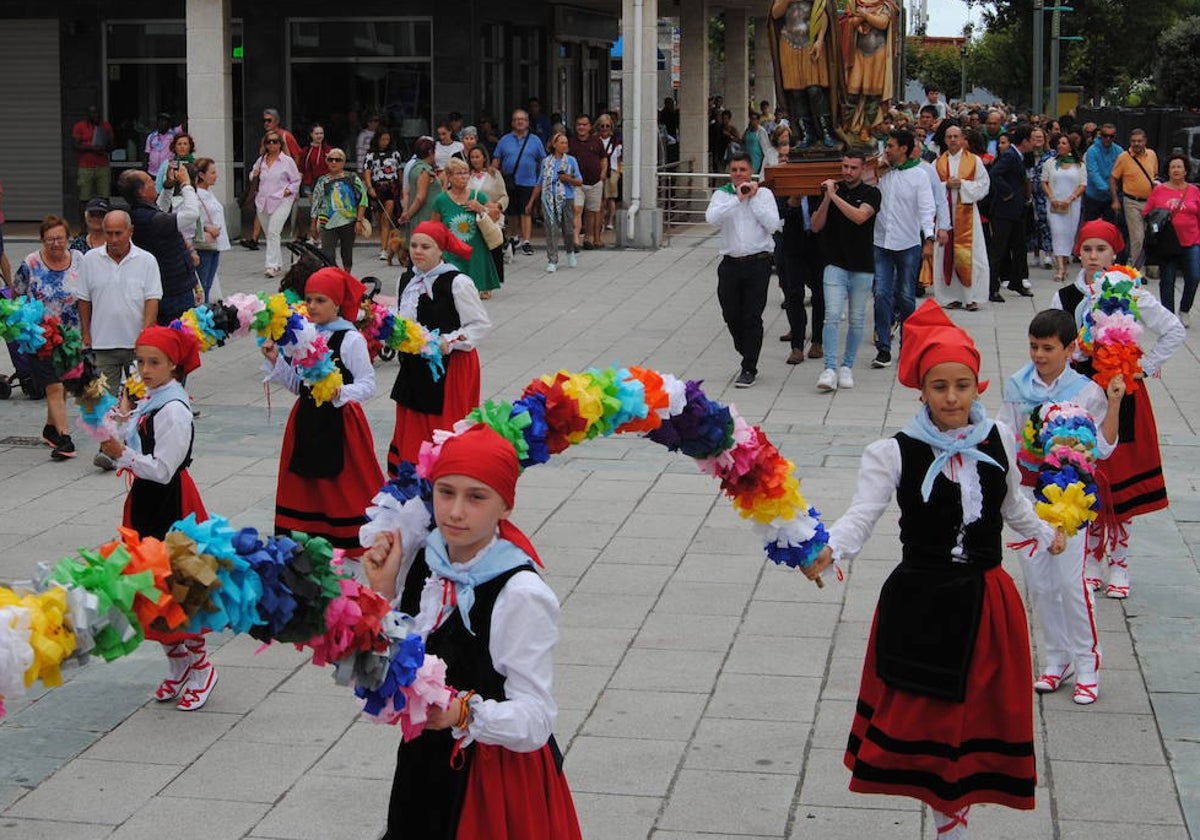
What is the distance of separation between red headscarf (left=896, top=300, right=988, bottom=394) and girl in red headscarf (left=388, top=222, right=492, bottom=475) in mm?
4373

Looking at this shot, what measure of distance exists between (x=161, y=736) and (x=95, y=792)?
1.91 feet

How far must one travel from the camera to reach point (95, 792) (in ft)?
20.2

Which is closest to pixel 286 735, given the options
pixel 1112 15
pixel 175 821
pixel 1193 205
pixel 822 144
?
pixel 175 821

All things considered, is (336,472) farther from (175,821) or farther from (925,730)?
(925,730)

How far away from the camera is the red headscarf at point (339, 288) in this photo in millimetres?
8312

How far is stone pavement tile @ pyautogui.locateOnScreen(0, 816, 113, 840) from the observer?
19.0 ft

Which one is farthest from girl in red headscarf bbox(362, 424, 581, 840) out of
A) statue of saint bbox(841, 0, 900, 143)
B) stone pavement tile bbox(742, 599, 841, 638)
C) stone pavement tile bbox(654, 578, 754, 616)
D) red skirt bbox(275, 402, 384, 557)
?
statue of saint bbox(841, 0, 900, 143)

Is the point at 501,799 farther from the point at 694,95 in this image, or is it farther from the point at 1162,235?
the point at 694,95

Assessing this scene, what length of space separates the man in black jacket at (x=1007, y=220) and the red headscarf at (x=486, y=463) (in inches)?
602

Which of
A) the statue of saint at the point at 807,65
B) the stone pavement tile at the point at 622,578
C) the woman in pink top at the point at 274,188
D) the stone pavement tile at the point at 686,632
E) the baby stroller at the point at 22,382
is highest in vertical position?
the statue of saint at the point at 807,65

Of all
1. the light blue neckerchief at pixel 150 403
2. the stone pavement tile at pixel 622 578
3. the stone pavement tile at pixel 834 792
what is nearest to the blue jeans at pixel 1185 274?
the stone pavement tile at pixel 622 578

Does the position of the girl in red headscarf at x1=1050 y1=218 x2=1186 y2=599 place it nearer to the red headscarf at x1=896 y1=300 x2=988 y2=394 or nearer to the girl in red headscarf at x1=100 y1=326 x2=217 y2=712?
the red headscarf at x1=896 y1=300 x2=988 y2=394

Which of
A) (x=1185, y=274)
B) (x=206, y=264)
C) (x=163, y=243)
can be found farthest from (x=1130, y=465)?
(x=206, y=264)

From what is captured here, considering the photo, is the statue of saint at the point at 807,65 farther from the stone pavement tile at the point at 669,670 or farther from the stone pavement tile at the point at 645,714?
the stone pavement tile at the point at 645,714
